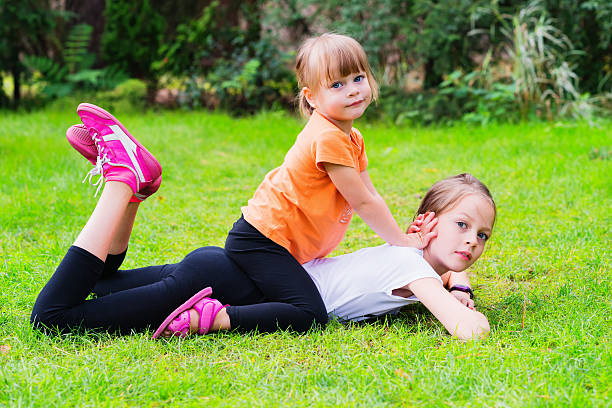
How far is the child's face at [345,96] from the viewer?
260cm

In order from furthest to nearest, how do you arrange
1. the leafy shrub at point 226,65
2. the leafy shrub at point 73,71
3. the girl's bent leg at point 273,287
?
1. the leafy shrub at point 73,71
2. the leafy shrub at point 226,65
3. the girl's bent leg at point 273,287

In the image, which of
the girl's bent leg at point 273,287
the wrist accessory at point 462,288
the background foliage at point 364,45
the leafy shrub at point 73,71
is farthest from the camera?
the leafy shrub at point 73,71

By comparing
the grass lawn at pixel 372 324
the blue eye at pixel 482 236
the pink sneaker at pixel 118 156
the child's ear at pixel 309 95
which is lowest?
the grass lawn at pixel 372 324

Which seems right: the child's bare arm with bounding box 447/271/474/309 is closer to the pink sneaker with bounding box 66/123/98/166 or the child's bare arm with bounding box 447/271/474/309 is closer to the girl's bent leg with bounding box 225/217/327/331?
the girl's bent leg with bounding box 225/217/327/331

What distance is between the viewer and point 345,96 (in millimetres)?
2596

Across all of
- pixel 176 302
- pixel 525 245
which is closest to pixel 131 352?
pixel 176 302

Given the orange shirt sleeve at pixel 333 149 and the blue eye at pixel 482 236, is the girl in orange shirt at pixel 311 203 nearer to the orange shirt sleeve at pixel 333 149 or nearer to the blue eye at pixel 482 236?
the orange shirt sleeve at pixel 333 149

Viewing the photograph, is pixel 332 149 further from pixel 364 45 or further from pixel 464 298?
pixel 364 45

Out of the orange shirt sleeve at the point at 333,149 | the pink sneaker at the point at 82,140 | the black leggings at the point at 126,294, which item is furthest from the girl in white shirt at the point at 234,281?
the orange shirt sleeve at the point at 333,149

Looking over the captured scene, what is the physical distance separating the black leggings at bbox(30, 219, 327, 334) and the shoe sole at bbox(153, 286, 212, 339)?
0.32 feet

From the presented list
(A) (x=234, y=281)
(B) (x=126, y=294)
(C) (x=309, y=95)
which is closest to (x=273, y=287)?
(A) (x=234, y=281)

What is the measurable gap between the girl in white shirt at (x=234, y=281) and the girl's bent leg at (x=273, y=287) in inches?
1.4

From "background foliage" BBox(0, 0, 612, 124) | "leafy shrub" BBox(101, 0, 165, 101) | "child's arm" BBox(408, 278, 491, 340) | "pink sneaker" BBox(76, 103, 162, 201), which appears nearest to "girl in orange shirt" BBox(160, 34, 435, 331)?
"child's arm" BBox(408, 278, 491, 340)

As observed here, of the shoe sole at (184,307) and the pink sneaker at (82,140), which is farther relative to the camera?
the pink sneaker at (82,140)
